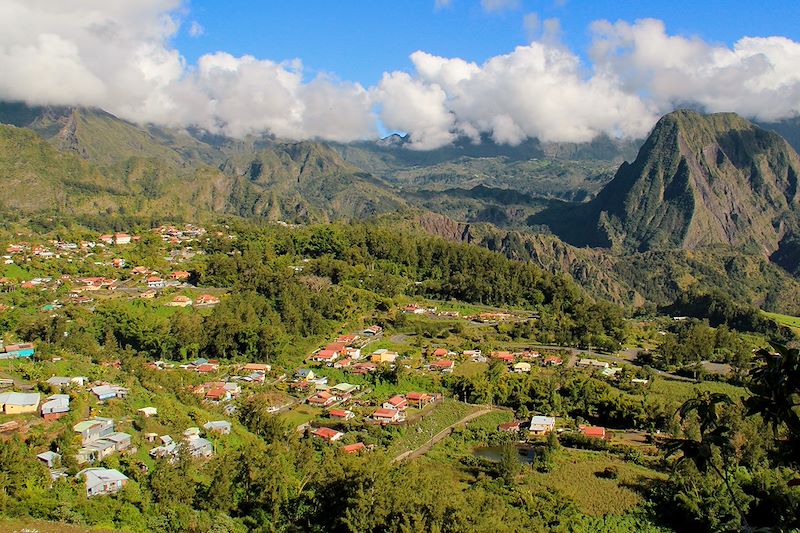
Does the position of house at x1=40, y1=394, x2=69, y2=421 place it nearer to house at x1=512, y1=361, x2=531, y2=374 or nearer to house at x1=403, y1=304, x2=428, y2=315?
house at x1=512, y1=361, x2=531, y2=374

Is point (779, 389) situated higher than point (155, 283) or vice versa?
point (779, 389)

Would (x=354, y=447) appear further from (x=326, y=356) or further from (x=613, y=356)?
(x=613, y=356)

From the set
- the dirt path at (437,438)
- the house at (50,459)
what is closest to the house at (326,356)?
the dirt path at (437,438)

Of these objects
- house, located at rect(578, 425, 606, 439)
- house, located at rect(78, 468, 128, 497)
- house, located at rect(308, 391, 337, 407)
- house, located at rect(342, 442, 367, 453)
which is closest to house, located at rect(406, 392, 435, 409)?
house, located at rect(308, 391, 337, 407)

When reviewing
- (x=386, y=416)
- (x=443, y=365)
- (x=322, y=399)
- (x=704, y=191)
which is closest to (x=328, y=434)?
(x=386, y=416)

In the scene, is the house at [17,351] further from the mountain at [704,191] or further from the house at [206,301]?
the mountain at [704,191]

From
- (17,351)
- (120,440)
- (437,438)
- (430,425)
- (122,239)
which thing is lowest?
(437,438)

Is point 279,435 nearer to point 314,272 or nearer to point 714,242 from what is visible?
point 314,272
